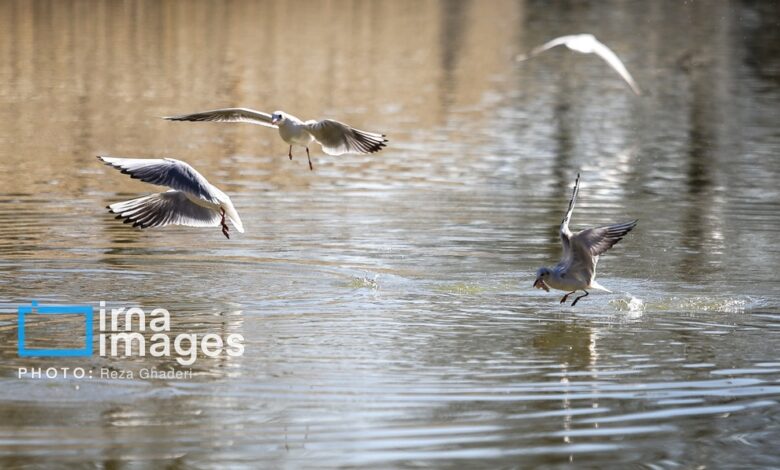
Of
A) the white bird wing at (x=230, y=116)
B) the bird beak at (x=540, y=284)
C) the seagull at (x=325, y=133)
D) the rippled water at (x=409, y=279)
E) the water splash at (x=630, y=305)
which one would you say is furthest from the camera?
the seagull at (x=325, y=133)

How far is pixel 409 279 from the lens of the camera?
1371 cm

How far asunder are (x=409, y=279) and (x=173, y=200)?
2305mm

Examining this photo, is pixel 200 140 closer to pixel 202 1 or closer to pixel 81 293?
pixel 81 293

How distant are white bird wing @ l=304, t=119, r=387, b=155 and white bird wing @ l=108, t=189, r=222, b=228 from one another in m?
1.20

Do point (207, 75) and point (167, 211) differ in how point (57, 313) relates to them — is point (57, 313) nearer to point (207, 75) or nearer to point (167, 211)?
point (167, 211)

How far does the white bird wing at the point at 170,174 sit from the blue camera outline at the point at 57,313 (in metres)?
1.21

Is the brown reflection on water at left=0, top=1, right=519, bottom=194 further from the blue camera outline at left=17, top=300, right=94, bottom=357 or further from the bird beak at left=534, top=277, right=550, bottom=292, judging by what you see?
the bird beak at left=534, top=277, right=550, bottom=292

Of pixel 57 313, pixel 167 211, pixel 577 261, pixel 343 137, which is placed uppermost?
pixel 343 137

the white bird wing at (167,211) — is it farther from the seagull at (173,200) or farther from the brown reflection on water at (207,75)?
the brown reflection on water at (207,75)

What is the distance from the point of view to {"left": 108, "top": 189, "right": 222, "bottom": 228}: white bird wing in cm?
1275

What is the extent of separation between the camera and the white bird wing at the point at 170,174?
39.6ft

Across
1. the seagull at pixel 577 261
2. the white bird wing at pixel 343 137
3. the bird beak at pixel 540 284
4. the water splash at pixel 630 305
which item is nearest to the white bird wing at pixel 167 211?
the white bird wing at pixel 343 137

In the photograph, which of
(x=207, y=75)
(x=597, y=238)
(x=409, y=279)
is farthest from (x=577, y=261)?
(x=207, y=75)

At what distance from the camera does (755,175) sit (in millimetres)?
21281
